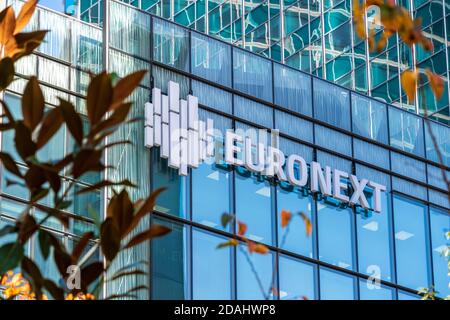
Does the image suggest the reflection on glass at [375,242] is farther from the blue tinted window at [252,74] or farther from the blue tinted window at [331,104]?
the blue tinted window at [252,74]

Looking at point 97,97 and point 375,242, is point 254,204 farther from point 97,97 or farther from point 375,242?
point 97,97

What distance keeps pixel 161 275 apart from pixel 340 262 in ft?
15.1

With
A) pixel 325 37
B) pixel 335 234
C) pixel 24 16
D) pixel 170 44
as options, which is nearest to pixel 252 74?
pixel 170 44

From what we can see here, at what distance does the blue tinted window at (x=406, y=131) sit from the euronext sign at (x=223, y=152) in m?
1.50

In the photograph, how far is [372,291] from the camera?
24406 mm

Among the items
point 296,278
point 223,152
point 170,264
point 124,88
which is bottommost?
point 124,88

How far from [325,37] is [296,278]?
29.4 metres

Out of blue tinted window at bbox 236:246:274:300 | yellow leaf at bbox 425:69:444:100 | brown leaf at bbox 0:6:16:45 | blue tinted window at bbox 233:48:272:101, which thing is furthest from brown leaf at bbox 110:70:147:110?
blue tinted window at bbox 233:48:272:101

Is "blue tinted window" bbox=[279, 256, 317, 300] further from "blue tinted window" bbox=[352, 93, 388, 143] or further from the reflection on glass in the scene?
"blue tinted window" bbox=[352, 93, 388, 143]

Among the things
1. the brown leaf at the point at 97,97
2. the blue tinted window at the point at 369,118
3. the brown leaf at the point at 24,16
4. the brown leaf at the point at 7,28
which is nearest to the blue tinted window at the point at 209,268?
the blue tinted window at the point at 369,118

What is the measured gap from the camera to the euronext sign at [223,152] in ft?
70.7

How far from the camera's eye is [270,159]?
76.5 feet

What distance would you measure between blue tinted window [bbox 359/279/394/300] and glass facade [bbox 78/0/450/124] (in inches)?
871
